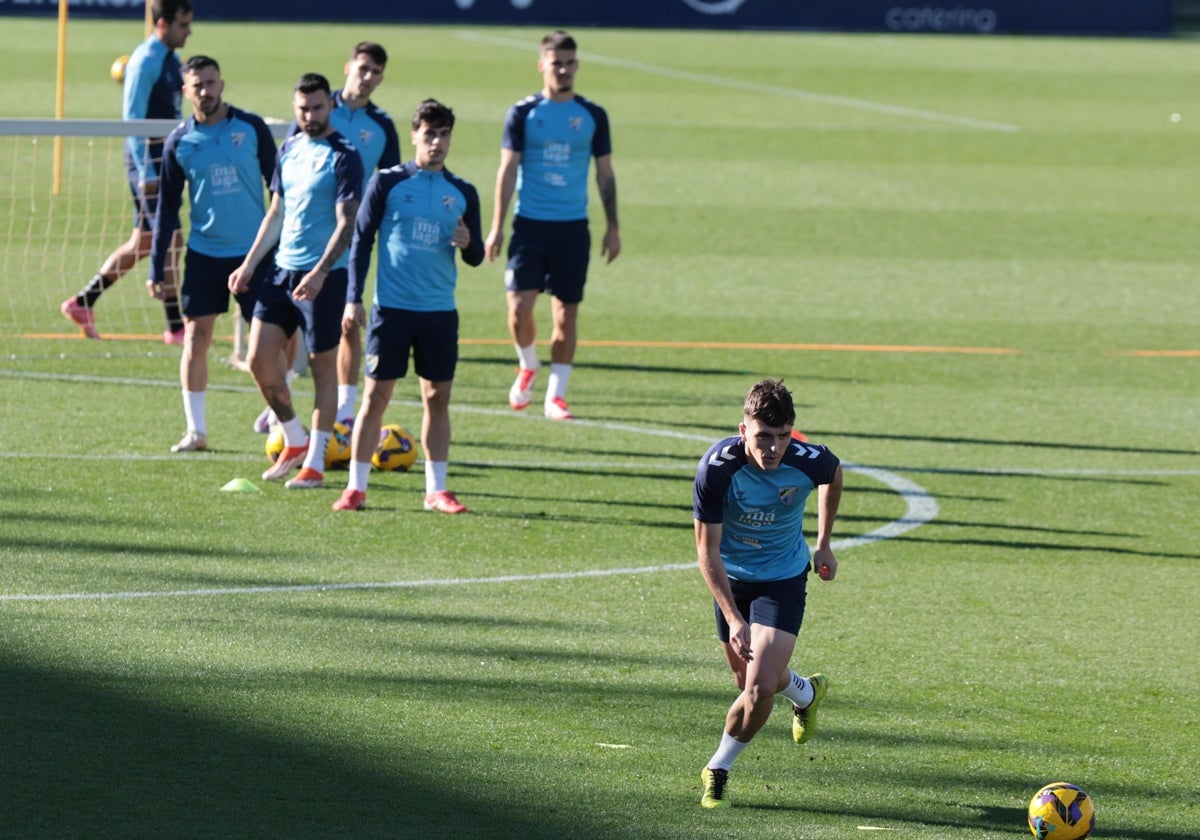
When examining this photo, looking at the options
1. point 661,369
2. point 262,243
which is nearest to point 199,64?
point 262,243

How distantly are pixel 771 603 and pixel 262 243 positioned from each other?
5131 millimetres

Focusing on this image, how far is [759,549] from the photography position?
6.81 m

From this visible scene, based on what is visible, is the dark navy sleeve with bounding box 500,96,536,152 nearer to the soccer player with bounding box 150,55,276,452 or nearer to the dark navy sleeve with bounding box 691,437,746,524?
the soccer player with bounding box 150,55,276,452

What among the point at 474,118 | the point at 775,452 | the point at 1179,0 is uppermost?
the point at 1179,0

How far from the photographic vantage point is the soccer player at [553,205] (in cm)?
1303

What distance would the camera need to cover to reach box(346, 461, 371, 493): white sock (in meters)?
10.4

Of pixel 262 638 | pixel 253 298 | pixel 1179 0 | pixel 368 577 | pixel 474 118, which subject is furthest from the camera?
pixel 1179 0

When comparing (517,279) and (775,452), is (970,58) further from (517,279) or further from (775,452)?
(775,452)

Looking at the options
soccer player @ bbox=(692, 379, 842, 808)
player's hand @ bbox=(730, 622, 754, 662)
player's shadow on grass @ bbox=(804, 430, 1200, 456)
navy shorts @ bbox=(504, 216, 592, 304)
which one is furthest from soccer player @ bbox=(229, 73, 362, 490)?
player's hand @ bbox=(730, 622, 754, 662)

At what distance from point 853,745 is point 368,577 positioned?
2815 mm

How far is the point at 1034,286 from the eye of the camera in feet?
61.0

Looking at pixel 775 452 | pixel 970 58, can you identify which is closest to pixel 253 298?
pixel 775 452

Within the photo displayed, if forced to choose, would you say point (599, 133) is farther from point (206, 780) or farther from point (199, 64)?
point (206, 780)

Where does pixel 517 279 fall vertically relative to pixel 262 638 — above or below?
above
